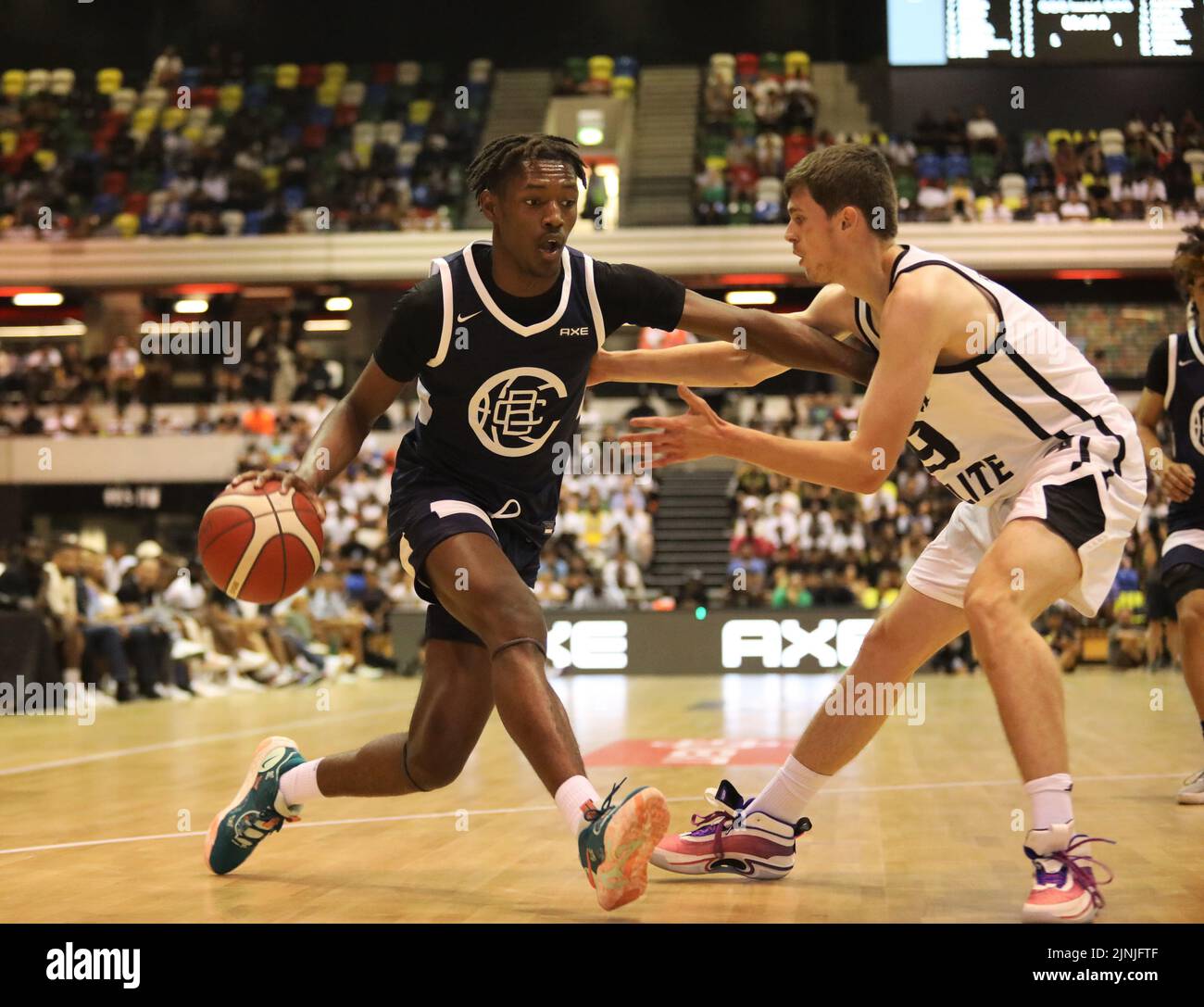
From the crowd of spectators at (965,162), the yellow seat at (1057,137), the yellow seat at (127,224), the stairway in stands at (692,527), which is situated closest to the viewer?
the stairway in stands at (692,527)

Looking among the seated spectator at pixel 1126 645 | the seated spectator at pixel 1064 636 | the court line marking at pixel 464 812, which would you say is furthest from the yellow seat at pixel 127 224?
the court line marking at pixel 464 812

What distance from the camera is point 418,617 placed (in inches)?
618

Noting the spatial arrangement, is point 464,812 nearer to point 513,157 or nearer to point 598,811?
point 598,811

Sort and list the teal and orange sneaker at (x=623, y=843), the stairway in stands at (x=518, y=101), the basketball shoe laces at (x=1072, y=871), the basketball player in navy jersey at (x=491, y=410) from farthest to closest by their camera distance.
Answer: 1. the stairway in stands at (x=518, y=101)
2. the basketball player in navy jersey at (x=491, y=410)
3. the basketball shoe laces at (x=1072, y=871)
4. the teal and orange sneaker at (x=623, y=843)

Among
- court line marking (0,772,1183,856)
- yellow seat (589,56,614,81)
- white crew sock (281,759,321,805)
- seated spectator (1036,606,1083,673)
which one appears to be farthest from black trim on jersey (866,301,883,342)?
yellow seat (589,56,614,81)

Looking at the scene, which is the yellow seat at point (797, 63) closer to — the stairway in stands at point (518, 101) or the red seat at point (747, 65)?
the red seat at point (747, 65)

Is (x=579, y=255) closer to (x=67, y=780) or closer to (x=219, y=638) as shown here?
(x=67, y=780)

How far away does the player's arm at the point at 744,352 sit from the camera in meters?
3.80

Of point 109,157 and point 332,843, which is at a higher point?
point 109,157

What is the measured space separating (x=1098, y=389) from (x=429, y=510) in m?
1.86

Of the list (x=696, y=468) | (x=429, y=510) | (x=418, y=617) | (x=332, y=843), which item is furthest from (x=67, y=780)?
(x=696, y=468)

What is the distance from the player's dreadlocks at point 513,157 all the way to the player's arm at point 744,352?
0.53 m

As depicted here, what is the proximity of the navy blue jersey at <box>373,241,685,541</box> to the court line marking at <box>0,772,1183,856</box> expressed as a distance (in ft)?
5.67

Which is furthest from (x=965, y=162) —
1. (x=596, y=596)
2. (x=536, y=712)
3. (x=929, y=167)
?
(x=536, y=712)
